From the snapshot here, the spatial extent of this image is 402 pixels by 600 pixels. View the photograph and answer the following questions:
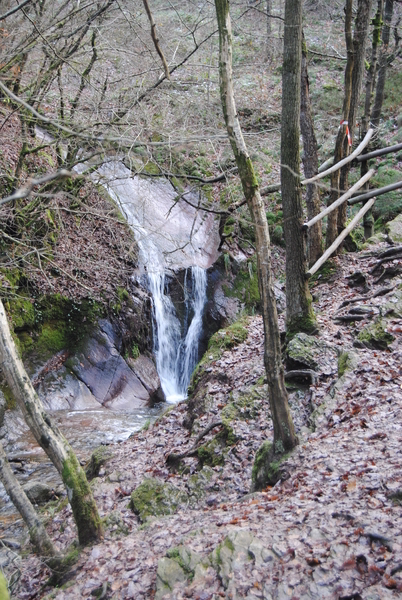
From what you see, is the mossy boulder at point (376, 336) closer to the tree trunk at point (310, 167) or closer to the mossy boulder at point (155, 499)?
the mossy boulder at point (155, 499)

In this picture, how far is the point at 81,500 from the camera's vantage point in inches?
160

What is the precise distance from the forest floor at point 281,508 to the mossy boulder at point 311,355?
0.37 feet

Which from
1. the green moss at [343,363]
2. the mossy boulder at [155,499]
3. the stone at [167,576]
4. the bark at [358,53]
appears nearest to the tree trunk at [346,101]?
the bark at [358,53]

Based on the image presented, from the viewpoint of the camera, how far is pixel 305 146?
9336 millimetres

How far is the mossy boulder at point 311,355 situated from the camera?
5961 mm

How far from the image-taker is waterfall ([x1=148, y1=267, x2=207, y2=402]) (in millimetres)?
11711

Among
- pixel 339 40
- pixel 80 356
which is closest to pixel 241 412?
pixel 80 356

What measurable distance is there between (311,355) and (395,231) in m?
5.58

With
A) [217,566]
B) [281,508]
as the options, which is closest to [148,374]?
[281,508]

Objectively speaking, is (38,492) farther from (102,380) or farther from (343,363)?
(343,363)

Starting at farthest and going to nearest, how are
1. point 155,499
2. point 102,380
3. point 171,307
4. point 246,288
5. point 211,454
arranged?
point 246,288
point 171,307
point 102,380
point 211,454
point 155,499

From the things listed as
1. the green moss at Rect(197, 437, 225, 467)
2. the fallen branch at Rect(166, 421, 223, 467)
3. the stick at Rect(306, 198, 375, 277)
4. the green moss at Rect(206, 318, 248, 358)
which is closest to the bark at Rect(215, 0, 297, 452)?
the green moss at Rect(197, 437, 225, 467)

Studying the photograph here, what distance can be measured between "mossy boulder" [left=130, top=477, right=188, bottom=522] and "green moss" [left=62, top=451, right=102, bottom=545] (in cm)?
76

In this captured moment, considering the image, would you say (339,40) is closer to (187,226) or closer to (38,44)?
(187,226)
